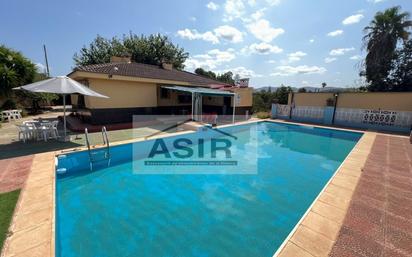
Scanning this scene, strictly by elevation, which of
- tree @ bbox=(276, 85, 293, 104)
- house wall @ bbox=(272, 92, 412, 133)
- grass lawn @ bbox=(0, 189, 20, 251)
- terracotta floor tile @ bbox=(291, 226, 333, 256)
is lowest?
terracotta floor tile @ bbox=(291, 226, 333, 256)

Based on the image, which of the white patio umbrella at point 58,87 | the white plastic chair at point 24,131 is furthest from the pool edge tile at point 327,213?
the white plastic chair at point 24,131

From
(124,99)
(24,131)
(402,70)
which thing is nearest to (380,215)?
(24,131)

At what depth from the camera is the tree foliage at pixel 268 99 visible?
26.7 metres

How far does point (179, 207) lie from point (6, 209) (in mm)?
3918

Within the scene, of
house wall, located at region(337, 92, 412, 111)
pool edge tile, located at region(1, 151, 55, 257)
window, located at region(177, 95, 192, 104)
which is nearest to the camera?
pool edge tile, located at region(1, 151, 55, 257)

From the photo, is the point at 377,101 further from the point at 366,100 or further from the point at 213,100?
the point at 213,100

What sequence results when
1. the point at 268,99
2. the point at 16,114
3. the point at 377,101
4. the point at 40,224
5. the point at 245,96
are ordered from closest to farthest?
the point at 40,224
the point at 16,114
the point at 377,101
the point at 245,96
the point at 268,99

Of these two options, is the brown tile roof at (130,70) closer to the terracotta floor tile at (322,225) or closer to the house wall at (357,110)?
the house wall at (357,110)

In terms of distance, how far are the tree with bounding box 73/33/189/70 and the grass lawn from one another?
3245 centimetres

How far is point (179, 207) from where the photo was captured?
19.3 feet

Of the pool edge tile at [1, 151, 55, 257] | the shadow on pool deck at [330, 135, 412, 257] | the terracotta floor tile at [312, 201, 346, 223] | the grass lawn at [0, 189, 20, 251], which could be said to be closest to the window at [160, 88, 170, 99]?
the pool edge tile at [1, 151, 55, 257]

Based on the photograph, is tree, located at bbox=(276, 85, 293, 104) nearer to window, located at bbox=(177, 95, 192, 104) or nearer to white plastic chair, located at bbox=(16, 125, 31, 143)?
window, located at bbox=(177, 95, 192, 104)

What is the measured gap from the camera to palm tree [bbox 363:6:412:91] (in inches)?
866

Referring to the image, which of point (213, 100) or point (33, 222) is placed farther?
point (213, 100)
